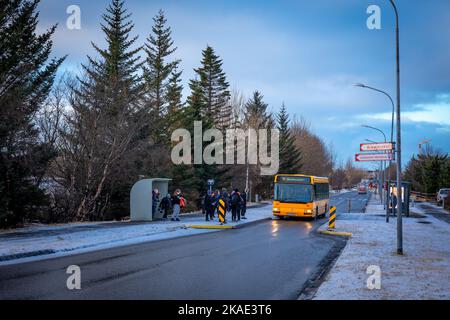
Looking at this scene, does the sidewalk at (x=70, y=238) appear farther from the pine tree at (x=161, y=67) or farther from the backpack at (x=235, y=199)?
the pine tree at (x=161, y=67)

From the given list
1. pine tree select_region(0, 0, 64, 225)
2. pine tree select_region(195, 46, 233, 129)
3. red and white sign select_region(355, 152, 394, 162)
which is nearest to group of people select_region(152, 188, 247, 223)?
pine tree select_region(0, 0, 64, 225)

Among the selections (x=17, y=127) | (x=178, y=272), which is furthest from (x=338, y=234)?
(x=17, y=127)

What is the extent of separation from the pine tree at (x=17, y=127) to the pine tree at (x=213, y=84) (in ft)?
138

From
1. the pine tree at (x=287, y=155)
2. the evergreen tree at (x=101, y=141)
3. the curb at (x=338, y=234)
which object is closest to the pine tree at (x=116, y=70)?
the evergreen tree at (x=101, y=141)

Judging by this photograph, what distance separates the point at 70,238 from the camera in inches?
676

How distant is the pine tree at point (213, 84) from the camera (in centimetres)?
6569

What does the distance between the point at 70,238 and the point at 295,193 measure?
644 inches

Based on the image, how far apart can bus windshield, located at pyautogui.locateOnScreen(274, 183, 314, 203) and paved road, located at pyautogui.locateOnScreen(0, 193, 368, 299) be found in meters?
12.8

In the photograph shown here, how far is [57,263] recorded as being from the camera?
39.8ft
